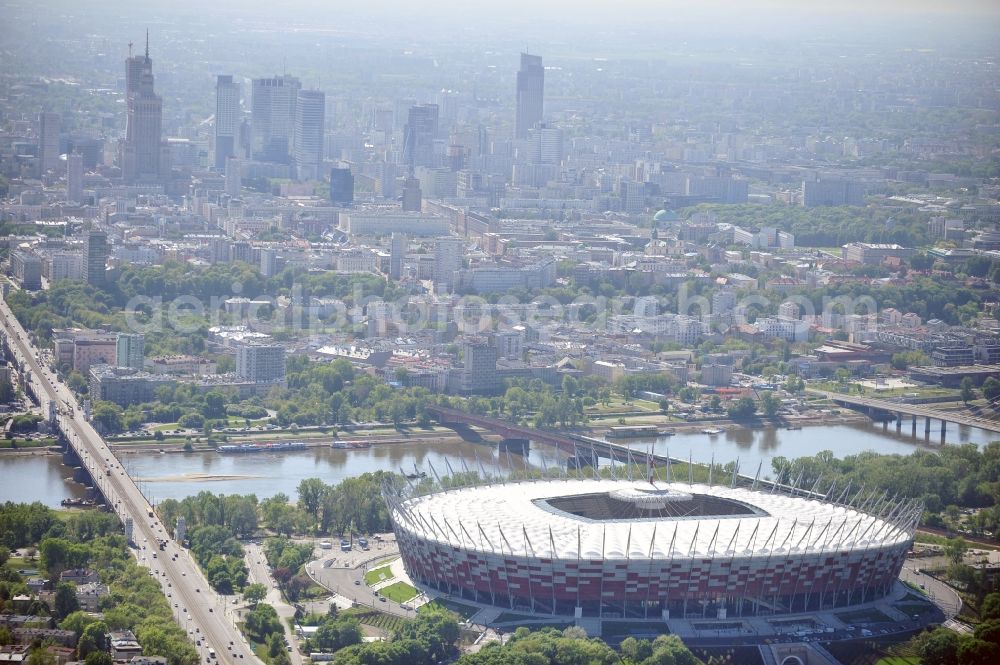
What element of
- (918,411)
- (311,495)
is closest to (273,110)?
(918,411)

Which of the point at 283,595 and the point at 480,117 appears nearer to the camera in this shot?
the point at 283,595

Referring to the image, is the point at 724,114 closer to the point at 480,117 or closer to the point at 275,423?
the point at 480,117

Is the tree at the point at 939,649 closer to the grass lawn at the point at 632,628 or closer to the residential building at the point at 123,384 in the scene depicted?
the grass lawn at the point at 632,628

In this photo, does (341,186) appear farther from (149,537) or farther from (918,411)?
(149,537)

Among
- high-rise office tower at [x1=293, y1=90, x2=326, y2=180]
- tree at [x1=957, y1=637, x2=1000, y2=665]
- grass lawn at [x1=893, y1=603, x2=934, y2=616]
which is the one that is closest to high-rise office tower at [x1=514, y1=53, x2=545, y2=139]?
high-rise office tower at [x1=293, y1=90, x2=326, y2=180]

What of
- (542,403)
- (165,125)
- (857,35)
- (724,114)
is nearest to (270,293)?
(542,403)

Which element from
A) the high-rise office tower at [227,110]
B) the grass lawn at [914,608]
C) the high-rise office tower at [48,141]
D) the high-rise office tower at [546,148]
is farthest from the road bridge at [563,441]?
the high-rise office tower at [546,148]
